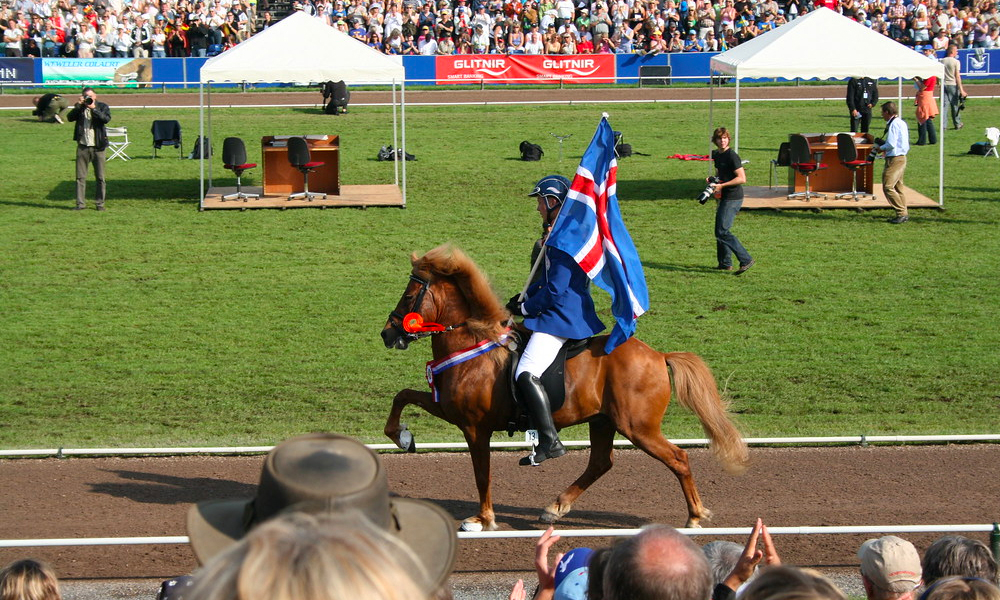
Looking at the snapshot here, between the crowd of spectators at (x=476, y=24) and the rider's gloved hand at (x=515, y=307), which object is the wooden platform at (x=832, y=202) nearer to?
the rider's gloved hand at (x=515, y=307)

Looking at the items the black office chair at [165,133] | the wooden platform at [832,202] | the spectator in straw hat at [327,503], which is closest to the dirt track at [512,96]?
the black office chair at [165,133]

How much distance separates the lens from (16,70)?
35094mm

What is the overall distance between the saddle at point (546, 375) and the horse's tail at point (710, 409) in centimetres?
71

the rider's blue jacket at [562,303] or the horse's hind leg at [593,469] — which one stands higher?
the rider's blue jacket at [562,303]

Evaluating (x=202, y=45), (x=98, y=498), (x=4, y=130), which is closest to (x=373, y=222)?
(x=98, y=498)

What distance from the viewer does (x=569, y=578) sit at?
4.50m

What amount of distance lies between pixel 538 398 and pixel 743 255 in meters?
8.43

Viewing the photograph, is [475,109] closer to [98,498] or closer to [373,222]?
[373,222]

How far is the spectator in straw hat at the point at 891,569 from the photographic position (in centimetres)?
426

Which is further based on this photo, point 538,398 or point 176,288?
point 176,288

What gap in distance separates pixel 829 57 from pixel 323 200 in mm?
8901

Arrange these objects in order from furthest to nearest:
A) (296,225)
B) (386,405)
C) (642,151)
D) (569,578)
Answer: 1. (642,151)
2. (296,225)
3. (386,405)
4. (569,578)

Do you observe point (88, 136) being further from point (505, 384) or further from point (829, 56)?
point (505, 384)

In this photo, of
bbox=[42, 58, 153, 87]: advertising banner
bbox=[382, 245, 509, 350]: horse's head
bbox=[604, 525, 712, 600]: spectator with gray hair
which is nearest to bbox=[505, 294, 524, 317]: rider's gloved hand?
bbox=[382, 245, 509, 350]: horse's head
